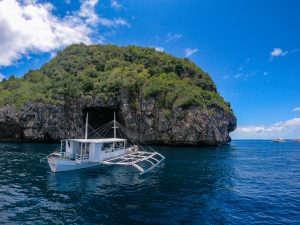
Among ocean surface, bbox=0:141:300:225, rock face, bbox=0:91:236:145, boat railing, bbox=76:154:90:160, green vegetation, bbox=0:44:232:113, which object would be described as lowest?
ocean surface, bbox=0:141:300:225

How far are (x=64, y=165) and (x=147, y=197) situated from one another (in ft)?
57.5

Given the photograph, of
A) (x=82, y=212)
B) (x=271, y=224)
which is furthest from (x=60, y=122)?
(x=271, y=224)

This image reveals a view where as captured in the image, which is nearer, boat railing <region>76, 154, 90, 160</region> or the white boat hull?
the white boat hull

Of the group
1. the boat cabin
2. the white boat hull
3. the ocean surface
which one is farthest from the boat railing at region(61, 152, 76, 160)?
the ocean surface

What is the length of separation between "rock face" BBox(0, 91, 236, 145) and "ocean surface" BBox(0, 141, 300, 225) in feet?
135

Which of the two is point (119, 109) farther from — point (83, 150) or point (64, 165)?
point (64, 165)

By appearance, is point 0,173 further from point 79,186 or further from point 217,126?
point 217,126

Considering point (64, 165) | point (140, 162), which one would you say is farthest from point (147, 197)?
point (140, 162)

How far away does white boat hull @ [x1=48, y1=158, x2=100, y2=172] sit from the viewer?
3656cm

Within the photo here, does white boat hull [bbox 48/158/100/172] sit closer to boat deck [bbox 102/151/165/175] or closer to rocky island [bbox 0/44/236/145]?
boat deck [bbox 102/151/165/175]

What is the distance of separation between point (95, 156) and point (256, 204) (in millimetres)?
24441

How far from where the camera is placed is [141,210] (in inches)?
813

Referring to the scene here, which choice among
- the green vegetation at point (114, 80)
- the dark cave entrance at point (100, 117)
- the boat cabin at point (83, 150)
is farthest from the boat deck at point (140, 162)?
the dark cave entrance at point (100, 117)

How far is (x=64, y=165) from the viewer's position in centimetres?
3769
